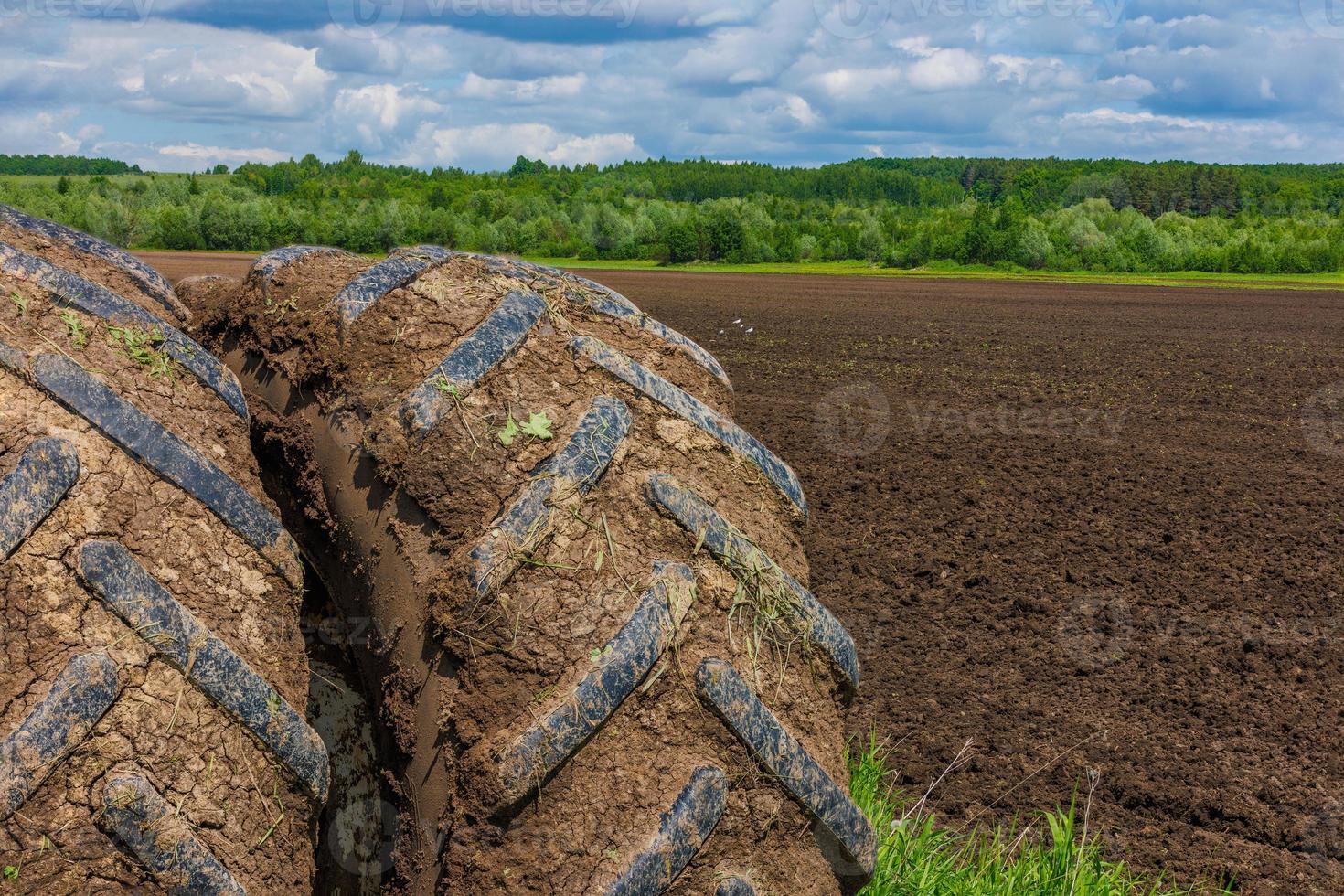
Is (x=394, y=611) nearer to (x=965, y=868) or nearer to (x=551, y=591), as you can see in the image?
(x=551, y=591)

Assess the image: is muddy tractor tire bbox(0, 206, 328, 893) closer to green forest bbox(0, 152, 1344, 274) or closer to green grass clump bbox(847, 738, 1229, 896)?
green grass clump bbox(847, 738, 1229, 896)

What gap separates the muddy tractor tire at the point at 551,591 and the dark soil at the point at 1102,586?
9.55ft

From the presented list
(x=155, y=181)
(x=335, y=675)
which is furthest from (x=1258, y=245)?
(x=155, y=181)

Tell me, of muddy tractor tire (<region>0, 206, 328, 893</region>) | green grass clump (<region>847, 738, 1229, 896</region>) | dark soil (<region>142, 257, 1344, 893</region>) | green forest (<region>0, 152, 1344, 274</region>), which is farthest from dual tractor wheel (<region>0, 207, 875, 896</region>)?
green forest (<region>0, 152, 1344, 274</region>)

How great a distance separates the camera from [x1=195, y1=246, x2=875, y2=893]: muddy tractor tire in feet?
5.90

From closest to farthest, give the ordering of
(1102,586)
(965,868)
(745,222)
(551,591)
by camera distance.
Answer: (551,591) → (965,868) → (1102,586) → (745,222)

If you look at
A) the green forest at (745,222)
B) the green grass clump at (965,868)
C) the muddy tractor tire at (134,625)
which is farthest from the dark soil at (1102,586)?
the green forest at (745,222)

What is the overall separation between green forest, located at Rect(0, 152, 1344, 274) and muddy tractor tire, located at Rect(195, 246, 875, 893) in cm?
4989

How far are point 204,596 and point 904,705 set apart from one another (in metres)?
4.22

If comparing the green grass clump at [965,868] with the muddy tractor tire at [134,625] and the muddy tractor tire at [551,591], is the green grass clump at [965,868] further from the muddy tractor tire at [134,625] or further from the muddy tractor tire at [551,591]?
the muddy tractor tire at [134,625]

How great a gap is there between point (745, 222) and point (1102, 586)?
56897mm

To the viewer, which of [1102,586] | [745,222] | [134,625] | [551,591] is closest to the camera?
[134,625]

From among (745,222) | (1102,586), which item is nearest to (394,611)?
(1102,586)

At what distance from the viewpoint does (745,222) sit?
62281mm
